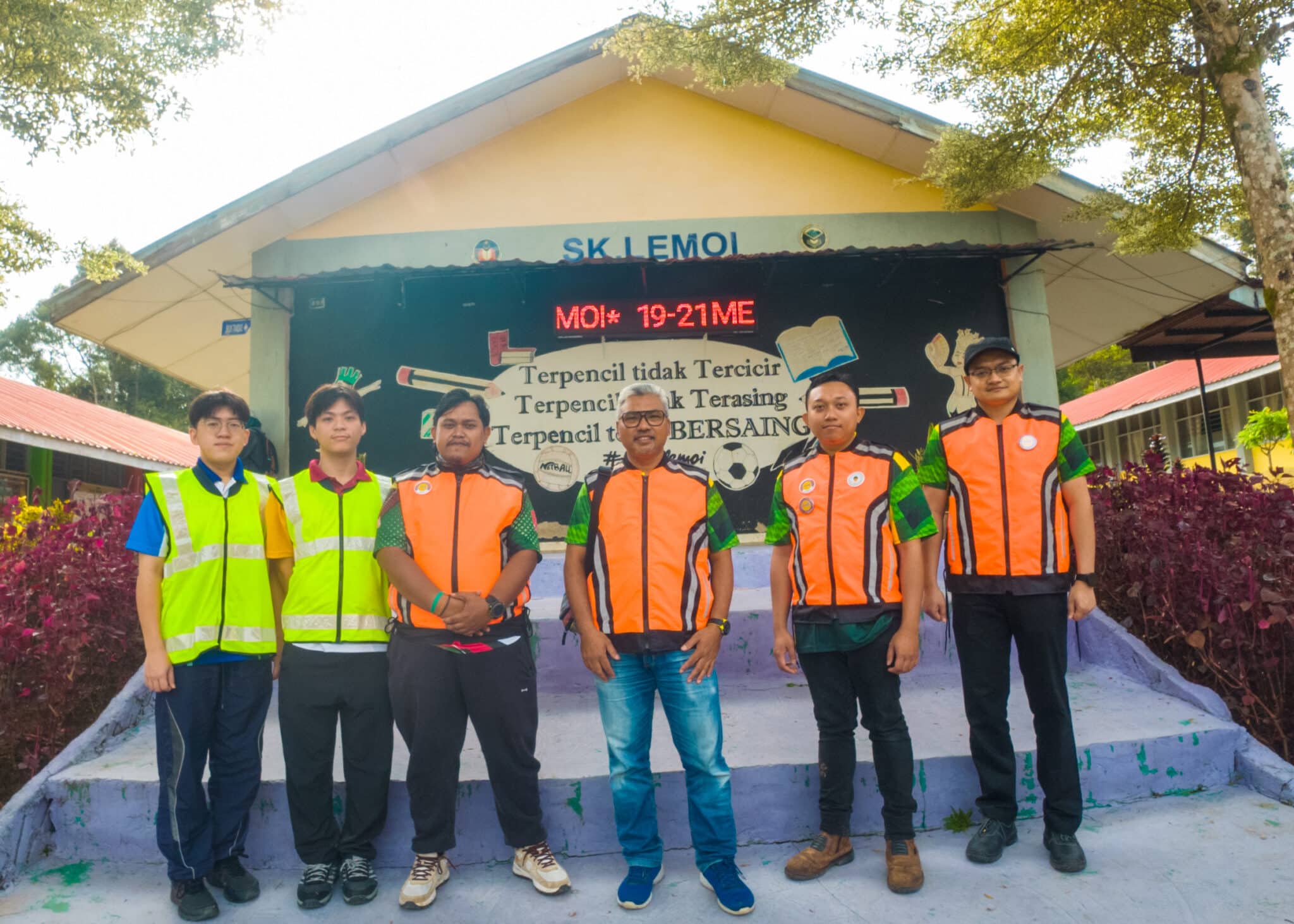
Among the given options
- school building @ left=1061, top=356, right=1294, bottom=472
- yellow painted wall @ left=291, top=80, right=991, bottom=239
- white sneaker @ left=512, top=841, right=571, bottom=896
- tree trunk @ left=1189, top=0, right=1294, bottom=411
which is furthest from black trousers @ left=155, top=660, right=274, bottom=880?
school building @ left=1061, top=356, right=1294, bottom=472

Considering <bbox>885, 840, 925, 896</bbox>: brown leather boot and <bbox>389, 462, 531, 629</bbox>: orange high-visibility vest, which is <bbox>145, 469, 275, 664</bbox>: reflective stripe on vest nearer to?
A: <bbox>389, 462, 531, 629</bbox>: orange high-visibility vest

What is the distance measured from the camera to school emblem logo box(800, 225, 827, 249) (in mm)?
7902

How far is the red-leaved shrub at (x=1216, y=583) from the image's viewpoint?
376 cm

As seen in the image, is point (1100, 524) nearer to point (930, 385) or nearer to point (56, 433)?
point (930, 385)

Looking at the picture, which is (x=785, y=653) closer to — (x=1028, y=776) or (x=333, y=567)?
(x=1028, y=776)

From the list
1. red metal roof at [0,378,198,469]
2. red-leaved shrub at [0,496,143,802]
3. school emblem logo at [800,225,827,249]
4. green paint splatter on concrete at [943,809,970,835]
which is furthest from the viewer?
red metal roof at [0,378,198,469]

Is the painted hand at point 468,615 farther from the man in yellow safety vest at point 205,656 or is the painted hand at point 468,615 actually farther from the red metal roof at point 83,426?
the red metal roof at point 83,426

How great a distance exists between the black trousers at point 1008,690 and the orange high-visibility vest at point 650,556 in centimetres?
105

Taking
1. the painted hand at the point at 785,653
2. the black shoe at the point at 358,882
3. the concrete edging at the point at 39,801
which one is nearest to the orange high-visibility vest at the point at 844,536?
the painted hand at the point at 785,653

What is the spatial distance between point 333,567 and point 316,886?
3.70 feet

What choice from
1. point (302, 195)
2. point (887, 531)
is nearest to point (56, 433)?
point (302, 195)

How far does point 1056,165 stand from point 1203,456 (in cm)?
1527

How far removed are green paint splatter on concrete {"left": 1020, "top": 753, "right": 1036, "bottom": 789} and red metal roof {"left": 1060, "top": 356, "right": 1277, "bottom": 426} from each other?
12.6 meters

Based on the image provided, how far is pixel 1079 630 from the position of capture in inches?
183
